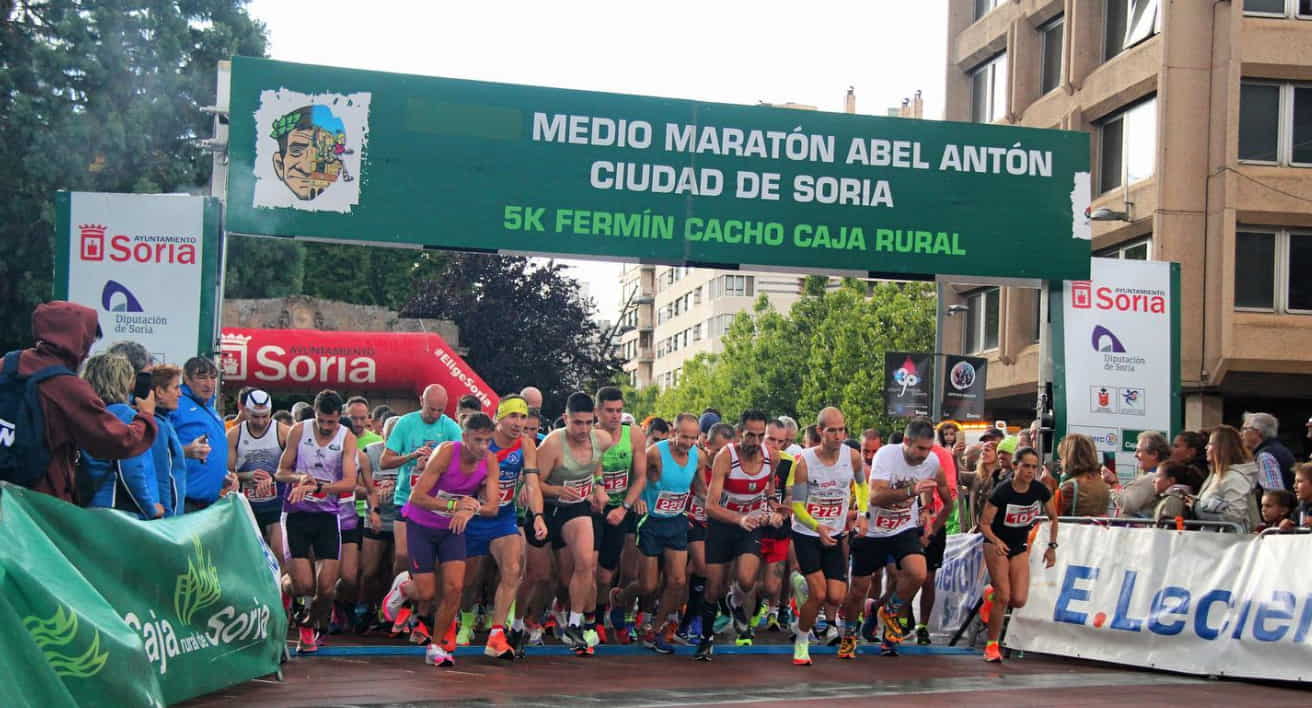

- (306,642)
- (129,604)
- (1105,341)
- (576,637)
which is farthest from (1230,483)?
(129,604)

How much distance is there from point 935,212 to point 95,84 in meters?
25.3

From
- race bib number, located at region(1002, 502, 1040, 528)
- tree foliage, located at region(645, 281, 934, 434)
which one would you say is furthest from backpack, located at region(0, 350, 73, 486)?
tree foliage, located at region(645, 281, 934, 434)

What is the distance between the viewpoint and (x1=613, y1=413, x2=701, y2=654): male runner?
12.9 meters

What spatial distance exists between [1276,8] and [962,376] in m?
13.5

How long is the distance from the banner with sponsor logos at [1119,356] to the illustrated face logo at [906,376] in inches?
197

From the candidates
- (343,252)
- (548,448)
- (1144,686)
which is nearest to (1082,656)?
(1144,686)

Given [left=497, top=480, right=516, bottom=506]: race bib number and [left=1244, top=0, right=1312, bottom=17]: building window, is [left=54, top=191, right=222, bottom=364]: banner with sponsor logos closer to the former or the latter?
[left=497, top=480, right=516, bottom=506]: race bib number

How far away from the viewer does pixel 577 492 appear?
40.6ft

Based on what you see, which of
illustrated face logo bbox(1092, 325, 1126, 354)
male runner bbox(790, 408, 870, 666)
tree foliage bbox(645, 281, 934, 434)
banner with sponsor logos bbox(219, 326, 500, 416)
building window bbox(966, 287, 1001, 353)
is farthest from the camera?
tree foliage bbox(645, 281, 934, 434)

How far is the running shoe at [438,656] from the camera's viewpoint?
11258 millimetres

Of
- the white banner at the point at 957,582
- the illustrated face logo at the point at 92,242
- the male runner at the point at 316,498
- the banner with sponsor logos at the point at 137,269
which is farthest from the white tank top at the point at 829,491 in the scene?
the illustrated face logo at the point at 92,242

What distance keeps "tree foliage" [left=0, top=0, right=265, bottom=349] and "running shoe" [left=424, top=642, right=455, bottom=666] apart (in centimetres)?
2586

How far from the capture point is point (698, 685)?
34.8 feet

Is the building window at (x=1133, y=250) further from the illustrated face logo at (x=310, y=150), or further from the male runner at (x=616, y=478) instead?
the male runner at (x=616, y=478)
